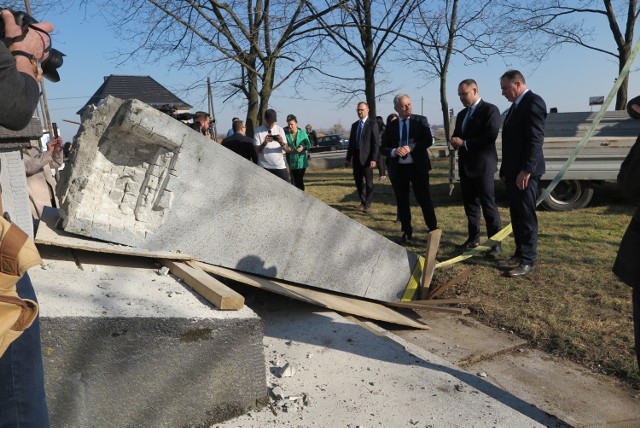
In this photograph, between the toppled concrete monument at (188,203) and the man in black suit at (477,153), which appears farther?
the man in black suit at (477,153)

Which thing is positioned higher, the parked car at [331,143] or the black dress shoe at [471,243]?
the parked car at [331,143]

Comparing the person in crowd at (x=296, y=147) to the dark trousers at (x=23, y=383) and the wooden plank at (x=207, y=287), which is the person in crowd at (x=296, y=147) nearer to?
the wooden plank at (x=207, y=287)

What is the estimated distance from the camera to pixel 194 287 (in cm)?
304

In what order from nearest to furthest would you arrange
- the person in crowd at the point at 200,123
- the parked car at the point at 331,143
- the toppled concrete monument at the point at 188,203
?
1. the toppled concrete monument at the point at 188,203
2. the person in crowd at the point at 200,123
3. the parked car at the point at 331,143

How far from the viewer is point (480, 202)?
A: 6.46 meters

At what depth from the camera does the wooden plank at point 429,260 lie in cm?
493

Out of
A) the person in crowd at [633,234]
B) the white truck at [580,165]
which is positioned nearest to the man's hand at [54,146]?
the person in crowd at [633,234]

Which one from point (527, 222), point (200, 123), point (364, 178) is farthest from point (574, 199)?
point (200, 123)

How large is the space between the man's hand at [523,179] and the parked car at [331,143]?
29.0 metres

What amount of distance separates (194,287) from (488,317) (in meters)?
2.58

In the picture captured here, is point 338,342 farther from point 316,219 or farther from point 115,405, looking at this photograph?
point 115,405

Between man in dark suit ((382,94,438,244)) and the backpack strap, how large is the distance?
563 cm

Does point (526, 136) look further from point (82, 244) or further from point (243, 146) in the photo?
point (243, 146)

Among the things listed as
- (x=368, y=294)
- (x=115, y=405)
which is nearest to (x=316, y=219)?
(x=368, y=294)
